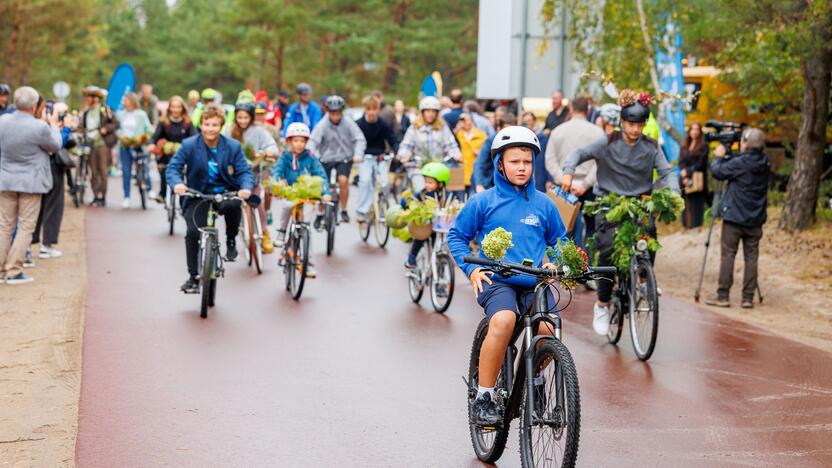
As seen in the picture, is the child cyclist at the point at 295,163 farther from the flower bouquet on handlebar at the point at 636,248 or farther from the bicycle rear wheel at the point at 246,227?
the flower bouquet on handlebar at the point at 636,248

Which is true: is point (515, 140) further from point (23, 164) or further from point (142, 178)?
point (142, 178)

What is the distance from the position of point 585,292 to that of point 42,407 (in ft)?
24.8

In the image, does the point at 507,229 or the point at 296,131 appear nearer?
the point at 507,229

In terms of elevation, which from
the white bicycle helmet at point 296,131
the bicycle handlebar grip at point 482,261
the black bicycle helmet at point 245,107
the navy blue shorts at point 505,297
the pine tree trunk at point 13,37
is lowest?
the navy blue shorts at point 505,297

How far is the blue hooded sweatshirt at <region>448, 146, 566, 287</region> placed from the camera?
6.50 m

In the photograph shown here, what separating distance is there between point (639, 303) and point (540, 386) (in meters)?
4.26

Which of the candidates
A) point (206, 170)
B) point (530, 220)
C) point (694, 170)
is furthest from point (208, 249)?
point (694, 170)

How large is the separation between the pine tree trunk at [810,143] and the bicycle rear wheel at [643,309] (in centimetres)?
665

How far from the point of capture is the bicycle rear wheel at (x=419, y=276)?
491 inches

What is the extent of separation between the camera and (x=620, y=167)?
1066cm

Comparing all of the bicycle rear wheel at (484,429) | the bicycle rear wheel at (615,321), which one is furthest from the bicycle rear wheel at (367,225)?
the bicycle rear wheel at (484,429)

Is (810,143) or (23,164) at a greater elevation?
(810,143)

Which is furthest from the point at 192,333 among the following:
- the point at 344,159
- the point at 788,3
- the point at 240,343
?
the point at 788,3

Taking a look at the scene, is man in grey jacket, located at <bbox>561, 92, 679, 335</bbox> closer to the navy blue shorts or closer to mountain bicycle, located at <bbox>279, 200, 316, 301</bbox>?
mountain bicycle, located at <bbox>279, 200, 316, 301</bbox>
